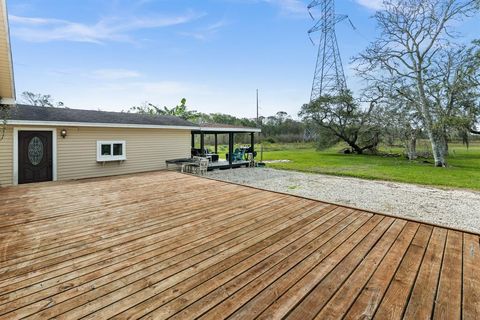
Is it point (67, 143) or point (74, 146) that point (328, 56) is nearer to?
point (74, 146)

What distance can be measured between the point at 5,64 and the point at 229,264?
5954 mm

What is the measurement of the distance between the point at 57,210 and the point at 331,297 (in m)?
4.23

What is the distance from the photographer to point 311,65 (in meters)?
28.1

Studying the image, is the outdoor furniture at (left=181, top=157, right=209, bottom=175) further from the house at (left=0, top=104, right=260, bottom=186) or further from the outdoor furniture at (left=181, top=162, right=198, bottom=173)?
the house at (left=0, top=104, right=260, bottom=186)

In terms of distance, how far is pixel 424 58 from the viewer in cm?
1589

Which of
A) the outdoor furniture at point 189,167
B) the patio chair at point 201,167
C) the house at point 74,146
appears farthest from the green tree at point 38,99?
the patio chair at point 201,167

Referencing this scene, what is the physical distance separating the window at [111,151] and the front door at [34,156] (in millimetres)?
1343

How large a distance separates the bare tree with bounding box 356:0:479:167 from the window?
16.6 meters

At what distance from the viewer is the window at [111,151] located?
26.7 feet

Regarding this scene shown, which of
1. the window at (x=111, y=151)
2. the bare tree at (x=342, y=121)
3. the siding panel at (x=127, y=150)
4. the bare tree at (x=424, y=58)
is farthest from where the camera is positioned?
the bare tree at (x=342, y=121)

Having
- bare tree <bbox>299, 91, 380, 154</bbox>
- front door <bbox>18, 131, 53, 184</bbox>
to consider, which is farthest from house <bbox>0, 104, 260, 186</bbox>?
bare tree <bbox>299, 91, 380, 154</bbox>

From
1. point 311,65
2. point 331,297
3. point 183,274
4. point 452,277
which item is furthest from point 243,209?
point 311,65

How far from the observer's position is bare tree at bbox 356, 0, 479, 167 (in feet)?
48.4

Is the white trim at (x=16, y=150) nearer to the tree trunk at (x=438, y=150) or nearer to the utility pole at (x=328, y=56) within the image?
the tree trunk at (x=438, y=150)
